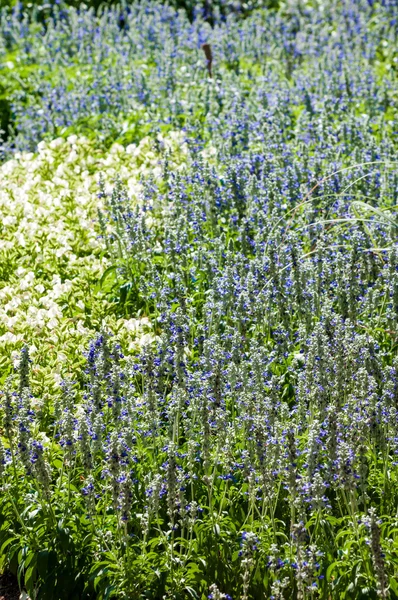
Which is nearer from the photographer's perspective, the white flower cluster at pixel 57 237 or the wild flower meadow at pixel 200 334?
the wild flower meadow at pixel 200 334

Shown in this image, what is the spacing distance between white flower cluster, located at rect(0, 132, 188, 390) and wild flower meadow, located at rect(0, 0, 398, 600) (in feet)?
0.08

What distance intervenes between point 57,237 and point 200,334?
2272 mm

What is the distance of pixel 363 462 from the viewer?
4992mm

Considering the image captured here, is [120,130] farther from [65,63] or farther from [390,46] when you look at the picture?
[390,46]

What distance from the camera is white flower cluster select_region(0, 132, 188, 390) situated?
707 cm

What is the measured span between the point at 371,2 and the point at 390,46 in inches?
95.9

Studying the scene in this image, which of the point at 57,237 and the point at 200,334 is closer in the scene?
the point at 200,334

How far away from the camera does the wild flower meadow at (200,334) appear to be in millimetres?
5012

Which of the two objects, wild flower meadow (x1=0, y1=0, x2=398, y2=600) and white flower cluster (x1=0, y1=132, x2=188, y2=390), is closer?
wild flower meadow (x1=0, y1=0, x2=398, y2=600)

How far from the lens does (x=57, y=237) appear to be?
8.38 metres

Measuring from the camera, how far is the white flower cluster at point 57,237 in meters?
7.07

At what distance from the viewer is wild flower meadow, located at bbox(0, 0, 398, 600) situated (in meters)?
5.01

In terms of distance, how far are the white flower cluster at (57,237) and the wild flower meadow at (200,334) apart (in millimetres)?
24

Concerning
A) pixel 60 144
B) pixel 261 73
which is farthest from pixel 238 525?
pixel 261 73
